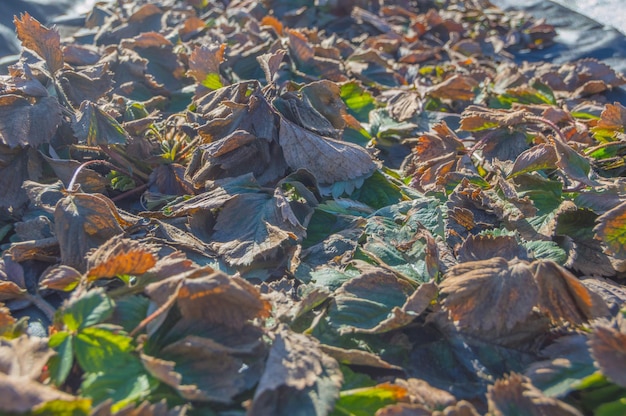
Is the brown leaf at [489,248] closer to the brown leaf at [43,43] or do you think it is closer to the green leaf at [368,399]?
the green leaf at [368,399]

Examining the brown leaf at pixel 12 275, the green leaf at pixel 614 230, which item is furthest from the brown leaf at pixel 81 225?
the green leaf at pixel 614 230

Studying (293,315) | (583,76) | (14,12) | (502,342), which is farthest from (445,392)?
(14,12)

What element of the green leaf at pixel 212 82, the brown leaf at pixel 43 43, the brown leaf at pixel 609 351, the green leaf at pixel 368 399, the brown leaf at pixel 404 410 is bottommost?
the green leaf at pixel 368 399

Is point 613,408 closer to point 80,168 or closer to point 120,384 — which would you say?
point 120,384

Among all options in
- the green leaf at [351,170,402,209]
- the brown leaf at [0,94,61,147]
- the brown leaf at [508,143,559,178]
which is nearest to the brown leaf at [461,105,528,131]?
the brown leaf at [508,143,559,178]

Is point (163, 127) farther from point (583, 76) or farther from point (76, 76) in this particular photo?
point (583, 76)
